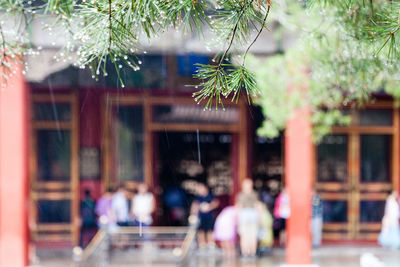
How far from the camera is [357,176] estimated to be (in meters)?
13.0

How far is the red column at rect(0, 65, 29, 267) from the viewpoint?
9719mm

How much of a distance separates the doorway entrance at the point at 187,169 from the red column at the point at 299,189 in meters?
3.25

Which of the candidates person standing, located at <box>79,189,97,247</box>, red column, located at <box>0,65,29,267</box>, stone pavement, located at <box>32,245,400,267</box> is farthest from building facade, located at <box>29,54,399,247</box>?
red column, located at <box>0,65,29,267</box>

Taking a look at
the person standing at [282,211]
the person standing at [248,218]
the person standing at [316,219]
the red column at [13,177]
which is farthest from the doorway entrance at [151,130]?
the red column at [13,177]

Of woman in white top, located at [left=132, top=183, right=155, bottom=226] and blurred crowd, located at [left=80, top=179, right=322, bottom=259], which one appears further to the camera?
woman in white top, located at [left=132, top=183, right=155, bottom=226]

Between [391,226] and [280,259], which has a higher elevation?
[391,226]

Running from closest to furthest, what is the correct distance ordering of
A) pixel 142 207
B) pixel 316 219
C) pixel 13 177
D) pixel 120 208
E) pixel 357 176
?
pixel 13 177, pixel 120 208, pixel 142 207, pixel 316 219, pixel 357 176

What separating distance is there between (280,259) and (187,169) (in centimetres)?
476

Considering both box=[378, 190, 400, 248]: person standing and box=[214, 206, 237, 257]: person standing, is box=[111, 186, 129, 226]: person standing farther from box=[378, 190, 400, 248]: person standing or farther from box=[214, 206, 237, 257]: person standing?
box=[378, 190, 400, 248]: person standing

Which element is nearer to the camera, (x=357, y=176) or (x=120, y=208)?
(x=120, y=208)

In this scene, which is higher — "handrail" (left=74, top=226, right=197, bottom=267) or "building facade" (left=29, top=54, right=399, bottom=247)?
"building facade" (left=29, top=54, right=399, bottom=247)

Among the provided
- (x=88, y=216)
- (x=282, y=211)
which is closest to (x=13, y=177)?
(x=88, y=216)

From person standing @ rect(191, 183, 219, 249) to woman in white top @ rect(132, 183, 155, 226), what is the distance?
41.3 inches

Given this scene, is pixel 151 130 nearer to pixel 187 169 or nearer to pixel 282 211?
pixel 187 169
